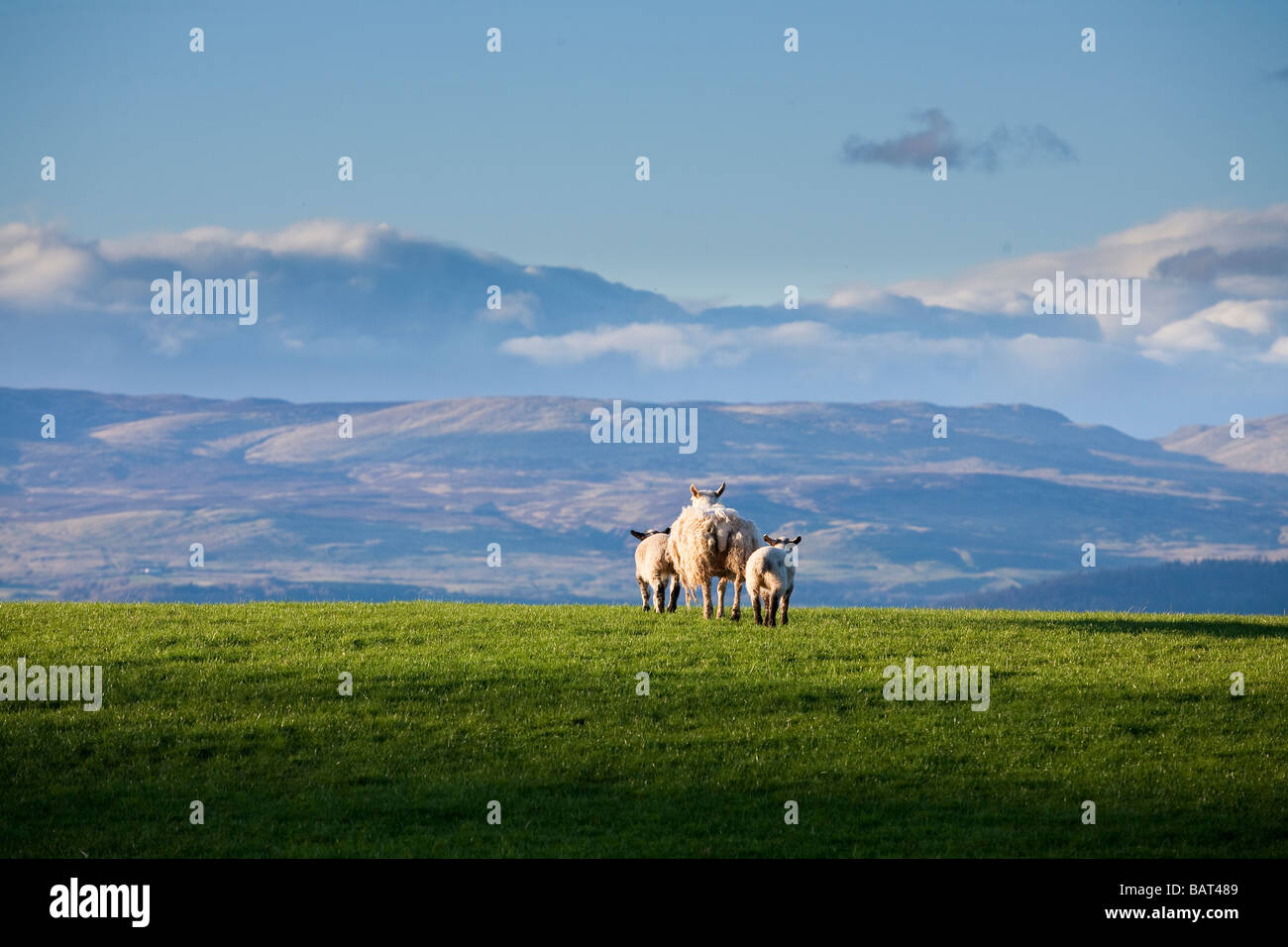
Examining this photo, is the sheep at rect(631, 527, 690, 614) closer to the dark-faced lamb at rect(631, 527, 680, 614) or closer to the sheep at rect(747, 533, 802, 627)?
the dark-faced lamb at rect(631, 527, 680, 614)

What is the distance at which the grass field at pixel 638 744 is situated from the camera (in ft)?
63.4

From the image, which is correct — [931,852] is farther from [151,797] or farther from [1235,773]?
[151,797]

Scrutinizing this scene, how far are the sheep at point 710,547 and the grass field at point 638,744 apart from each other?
4.66 ft

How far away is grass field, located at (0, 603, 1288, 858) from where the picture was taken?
1931 cm

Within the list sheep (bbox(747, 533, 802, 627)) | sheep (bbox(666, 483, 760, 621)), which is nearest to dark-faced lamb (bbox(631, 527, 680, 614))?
sheep (bbox(666, 483, 760, 621))

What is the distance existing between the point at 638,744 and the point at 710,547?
9986mm

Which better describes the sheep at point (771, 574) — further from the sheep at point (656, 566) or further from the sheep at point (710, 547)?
the sheep at point (656, 566)

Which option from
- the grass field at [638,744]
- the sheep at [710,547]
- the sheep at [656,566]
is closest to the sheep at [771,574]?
the sheep at [710,547]

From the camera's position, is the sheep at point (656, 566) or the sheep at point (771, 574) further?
the sheep at point (656, 566)

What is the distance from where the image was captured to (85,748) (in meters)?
23.5
